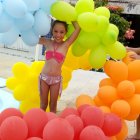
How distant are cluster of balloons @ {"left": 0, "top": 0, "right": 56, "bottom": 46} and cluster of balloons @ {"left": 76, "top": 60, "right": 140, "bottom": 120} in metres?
0.83

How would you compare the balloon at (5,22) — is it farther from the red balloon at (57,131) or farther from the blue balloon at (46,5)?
the red balloon at (57,131)

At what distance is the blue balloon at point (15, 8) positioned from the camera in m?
3.20

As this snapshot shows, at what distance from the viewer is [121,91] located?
11.7 feet

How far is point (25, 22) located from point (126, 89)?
122 centimetres

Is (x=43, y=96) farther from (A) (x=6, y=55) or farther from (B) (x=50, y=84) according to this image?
(A) (x=6, y=55)

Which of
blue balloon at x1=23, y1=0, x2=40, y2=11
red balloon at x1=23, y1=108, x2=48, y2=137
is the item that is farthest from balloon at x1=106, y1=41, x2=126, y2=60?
red balloon at x1=23, y1=108, x2=48, y2=137

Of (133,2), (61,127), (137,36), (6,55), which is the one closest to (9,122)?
(61,127)

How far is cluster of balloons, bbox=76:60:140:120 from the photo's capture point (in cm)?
354

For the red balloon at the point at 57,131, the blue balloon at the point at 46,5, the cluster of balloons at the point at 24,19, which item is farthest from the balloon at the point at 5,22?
the red balloon at the point at 57,131

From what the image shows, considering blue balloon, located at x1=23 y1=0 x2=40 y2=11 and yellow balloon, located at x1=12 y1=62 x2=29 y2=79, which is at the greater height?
blue balloon, located at x1=23 y1=0 x2=40 y2=11

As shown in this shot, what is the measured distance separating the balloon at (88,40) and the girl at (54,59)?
6cm

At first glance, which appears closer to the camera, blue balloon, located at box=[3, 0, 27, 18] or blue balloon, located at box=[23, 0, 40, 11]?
blue balloon, located at box=[3, 0, 27, 18]

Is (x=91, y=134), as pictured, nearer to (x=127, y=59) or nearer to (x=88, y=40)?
(x=88, y=40)

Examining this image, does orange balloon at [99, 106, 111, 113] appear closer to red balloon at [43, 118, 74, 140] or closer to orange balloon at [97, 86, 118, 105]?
orange balloon at [97, 86, 118, 105]
